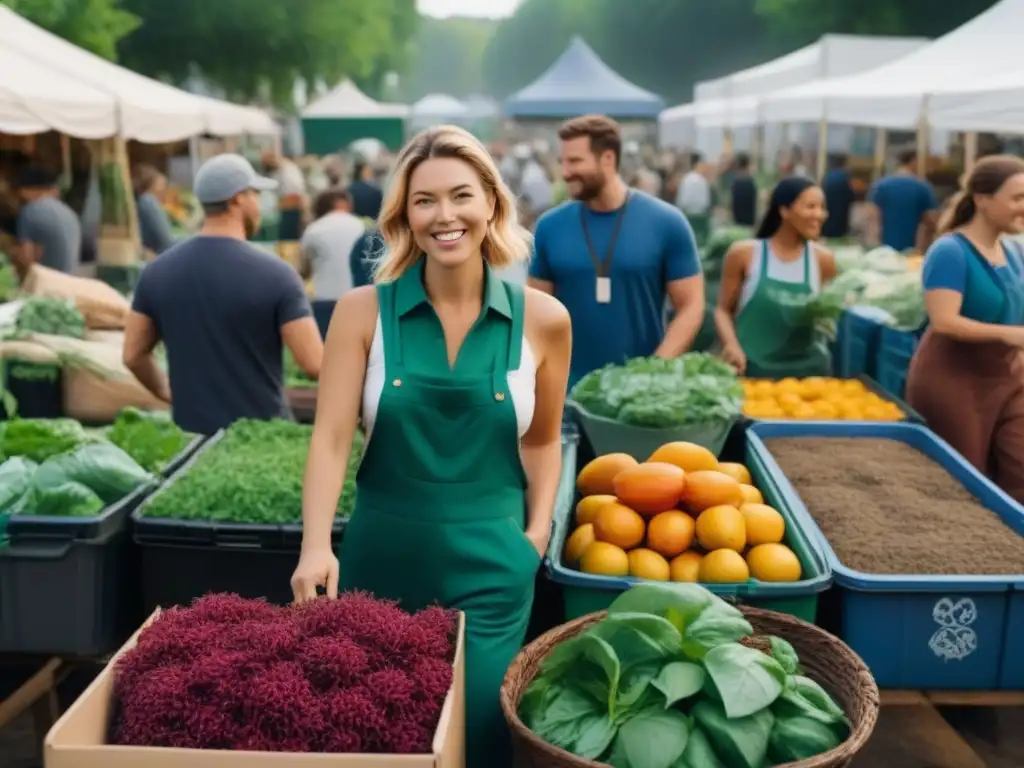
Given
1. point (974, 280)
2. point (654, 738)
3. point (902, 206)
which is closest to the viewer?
point (654, 738)

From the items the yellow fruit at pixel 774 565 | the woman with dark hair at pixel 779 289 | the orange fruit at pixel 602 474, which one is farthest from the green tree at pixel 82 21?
the yellow fruit at pixel 774 565

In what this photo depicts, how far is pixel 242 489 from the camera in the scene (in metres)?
3.54

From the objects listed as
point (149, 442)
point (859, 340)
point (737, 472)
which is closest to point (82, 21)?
point (859, 340)

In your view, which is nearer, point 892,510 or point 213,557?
point 213,557

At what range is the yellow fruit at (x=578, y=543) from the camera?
126 inches

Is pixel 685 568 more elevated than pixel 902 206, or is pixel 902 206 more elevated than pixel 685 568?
pixel 902 206

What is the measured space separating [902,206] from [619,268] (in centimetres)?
818

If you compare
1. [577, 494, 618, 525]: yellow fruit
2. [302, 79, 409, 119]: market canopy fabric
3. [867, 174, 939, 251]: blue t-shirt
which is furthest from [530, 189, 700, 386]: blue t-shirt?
[302, 79, 409, 119]: market canopy fabric

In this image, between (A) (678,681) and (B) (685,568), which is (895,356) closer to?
(B) (685,568)

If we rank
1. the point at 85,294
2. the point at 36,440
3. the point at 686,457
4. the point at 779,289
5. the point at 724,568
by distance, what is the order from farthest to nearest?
the point at 85,294 → the point at 779,289 → the point at 36,440 → the point at 686,457 → the point at 724,568

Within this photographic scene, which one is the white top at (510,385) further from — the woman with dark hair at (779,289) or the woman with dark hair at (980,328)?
the woman with dark hair at (779,289)

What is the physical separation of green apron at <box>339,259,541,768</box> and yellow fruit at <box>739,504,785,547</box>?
37.2 inches

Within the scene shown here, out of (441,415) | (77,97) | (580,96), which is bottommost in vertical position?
(441,415)

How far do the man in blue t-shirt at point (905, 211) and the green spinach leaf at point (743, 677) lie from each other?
1051 centimetres
